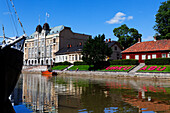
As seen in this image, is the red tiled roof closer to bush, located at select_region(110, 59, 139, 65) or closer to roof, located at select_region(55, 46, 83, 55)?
bush, located at select_region(110, 59, 139, 65)

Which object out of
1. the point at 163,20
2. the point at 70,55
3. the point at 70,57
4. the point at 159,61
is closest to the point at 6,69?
the point at 159,61

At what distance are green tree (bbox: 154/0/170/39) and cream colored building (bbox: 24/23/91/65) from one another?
→ 4141cm

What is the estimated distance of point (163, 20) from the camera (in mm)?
54500

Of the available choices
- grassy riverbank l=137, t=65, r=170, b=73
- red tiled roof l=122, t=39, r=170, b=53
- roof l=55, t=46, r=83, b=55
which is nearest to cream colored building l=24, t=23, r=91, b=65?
roof l=55, t=46, r=83, b=55

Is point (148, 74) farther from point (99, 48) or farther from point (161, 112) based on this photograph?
point (161, 112)

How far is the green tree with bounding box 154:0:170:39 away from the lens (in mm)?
52669

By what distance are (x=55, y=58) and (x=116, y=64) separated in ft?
123

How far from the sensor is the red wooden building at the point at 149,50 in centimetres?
4744

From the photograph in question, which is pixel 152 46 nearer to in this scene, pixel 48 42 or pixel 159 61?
pixel 159 61

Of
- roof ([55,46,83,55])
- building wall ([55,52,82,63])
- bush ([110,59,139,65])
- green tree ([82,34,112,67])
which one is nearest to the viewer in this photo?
bush ([110,59,139,65])

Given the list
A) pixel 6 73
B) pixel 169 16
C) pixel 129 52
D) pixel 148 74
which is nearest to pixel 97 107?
pixel 6 73

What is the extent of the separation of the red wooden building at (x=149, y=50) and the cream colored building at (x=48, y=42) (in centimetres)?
3653

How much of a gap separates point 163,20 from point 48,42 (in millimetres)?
52064

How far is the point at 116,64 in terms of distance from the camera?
4981 centimetres
